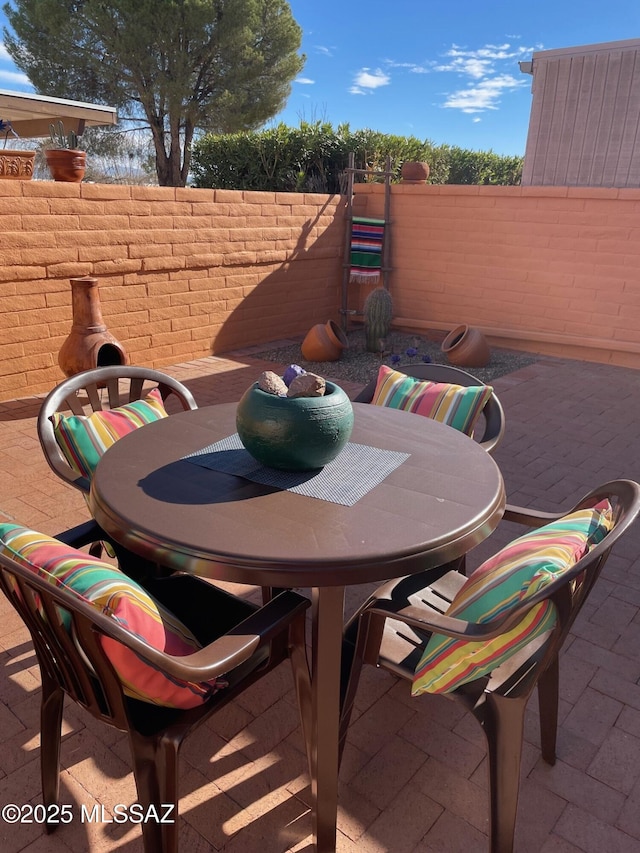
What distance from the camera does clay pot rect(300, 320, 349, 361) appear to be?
6.23 meters

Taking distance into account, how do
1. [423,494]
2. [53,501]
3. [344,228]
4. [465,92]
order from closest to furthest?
[423,494]
[53,501]
[344,228]
[465,92]

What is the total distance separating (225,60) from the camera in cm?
1812

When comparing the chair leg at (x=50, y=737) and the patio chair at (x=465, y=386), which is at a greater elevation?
the patio chair at (x=465, y=386)

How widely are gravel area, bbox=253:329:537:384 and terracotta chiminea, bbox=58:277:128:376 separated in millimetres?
1996

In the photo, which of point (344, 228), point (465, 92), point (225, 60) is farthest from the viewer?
point (465, 92)

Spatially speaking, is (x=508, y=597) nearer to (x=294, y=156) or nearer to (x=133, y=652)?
(x=133, y=652)

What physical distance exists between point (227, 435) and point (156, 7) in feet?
61.6

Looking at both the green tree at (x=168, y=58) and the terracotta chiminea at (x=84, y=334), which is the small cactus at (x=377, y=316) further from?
the green tree at (x=168, y=58)

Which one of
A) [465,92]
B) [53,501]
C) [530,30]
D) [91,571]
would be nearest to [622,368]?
[53,501]

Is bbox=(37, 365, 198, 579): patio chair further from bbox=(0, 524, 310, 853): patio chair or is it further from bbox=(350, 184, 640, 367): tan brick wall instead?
bbox=(350, 184, 640, 367): tan brick wall

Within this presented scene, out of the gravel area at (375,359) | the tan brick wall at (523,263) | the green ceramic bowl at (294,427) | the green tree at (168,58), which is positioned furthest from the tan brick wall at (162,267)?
the green tree at (168,58)

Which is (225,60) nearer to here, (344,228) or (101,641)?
(344,228)

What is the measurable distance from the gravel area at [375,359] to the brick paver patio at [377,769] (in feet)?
12.3

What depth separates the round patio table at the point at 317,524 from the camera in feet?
4.39
